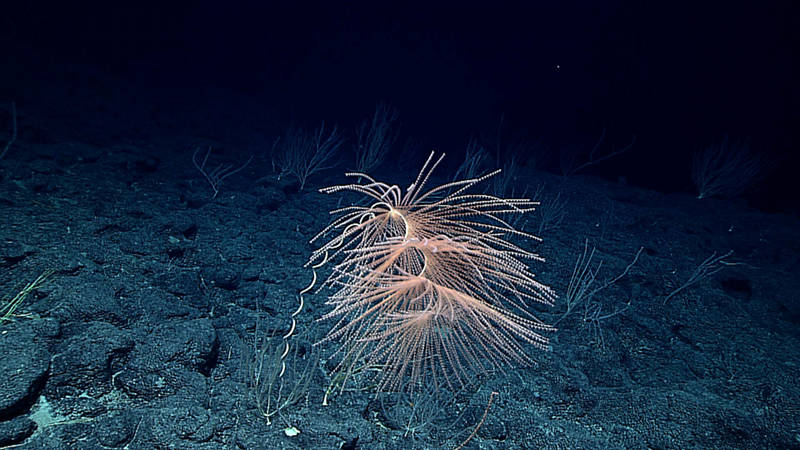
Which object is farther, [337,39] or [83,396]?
Result: [337,39]

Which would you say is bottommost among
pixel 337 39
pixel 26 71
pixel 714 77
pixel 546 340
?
pixel 26 71

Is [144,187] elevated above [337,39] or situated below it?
below

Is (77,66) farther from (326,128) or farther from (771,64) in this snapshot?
(771,64)

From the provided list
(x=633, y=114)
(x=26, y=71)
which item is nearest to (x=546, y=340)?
(x=633, y=114)

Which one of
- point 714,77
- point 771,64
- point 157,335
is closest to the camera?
point 157,335

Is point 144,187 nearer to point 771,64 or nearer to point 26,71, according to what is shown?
point 26,71

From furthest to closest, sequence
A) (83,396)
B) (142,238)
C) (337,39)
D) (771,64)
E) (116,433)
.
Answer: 1. (337,39)
2. (771,64)
3. (142,238)
4. (83,396)
5. (116,433)

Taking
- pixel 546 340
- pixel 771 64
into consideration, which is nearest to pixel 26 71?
pixel 546 340

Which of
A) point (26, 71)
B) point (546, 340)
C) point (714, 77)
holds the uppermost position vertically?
point (714, 77)

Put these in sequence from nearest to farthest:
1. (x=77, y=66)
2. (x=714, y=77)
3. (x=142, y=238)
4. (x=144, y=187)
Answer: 1. (x=142, y=238)
2. (x=144, y=187)
3. (x=714, y=77)
4. (x=77, y=66)
